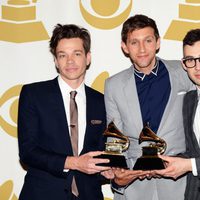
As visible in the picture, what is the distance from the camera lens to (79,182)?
273cm

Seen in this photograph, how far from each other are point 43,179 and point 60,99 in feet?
1.66

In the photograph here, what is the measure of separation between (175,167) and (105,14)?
5.02ft

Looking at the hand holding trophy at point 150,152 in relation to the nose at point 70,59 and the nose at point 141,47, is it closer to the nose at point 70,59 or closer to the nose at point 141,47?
the nose at point 141,47

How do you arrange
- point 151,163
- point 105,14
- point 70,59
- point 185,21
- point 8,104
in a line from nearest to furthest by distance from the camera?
point 151,163 → point 70,59 → point 185,21 → point 105,14 → point 8,104

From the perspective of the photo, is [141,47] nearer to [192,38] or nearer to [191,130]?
[192,38]

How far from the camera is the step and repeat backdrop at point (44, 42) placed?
3.53 meters

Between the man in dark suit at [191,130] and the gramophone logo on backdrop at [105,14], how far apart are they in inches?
37.7

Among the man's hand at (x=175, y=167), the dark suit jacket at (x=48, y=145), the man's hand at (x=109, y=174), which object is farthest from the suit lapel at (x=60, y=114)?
the man's hand at (x=175, y=167)

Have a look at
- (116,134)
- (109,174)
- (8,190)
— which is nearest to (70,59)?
(116,134)

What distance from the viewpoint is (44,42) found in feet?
12.1

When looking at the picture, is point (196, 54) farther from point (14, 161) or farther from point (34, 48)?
point (14, 161)

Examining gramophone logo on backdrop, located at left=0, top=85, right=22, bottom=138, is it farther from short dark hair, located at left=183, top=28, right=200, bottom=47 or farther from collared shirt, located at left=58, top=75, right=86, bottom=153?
short dark hair, located at left=183, top=28, right=200, bottom=47

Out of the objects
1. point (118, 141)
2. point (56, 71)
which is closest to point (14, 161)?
point (56, 71)

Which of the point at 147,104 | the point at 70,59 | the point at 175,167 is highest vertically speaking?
the point at 70,59
